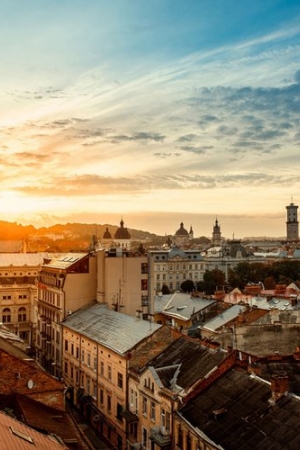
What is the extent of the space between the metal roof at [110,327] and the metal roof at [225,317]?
36.9ft

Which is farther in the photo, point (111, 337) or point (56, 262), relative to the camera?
point (56, 262)

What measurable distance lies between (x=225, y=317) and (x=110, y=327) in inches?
620

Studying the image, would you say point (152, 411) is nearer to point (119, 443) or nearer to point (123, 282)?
→ point (119, 443)

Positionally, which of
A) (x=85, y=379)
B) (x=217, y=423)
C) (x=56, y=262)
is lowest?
(x=85, y=379)

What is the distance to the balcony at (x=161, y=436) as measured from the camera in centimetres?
3281

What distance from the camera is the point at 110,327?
1977 inches

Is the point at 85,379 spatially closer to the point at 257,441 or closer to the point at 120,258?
the point at 120,258

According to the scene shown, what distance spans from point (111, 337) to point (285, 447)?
24817 mm

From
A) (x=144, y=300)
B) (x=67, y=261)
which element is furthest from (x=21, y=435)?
(x=67, y=261)

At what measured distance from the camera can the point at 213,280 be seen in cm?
15150

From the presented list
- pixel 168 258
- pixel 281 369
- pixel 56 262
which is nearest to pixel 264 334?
pixel 281 369

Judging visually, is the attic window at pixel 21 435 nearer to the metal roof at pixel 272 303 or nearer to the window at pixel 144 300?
the window at pixel 144 300

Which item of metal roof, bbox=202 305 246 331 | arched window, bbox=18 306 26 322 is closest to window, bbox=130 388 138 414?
metal roof, bbox=202 305 246 331

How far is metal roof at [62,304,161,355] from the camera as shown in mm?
44750
